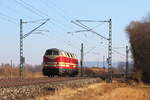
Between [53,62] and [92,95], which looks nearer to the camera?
[92,95]

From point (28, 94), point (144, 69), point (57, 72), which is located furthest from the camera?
point (144, 69)

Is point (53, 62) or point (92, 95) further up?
point (53, 62)

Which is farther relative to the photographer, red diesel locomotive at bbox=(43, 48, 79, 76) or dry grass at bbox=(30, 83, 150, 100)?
red diesel locomotive at bbox=(43, 48, 79, 76)

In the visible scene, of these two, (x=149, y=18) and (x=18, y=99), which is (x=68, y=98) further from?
(x=149, y=18)

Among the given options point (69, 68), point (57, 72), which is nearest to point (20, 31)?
point (57, 72)

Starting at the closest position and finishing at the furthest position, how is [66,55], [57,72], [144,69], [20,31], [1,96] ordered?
[1,96] → [20,31] → [57,72] → [66,55] → [144,69]

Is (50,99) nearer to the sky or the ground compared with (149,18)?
nearer to the ground

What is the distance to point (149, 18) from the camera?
69.4 m

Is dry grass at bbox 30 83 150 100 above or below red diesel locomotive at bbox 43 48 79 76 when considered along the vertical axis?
below

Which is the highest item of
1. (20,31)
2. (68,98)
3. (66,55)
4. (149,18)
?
(149,18)

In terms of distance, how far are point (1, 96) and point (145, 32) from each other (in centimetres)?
4914

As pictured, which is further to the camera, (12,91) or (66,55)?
(66,55)

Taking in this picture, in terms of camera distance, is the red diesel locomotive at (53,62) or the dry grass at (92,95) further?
the red diesel locomotive at (53,62)

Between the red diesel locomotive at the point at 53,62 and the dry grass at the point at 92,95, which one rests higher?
the red diesel locomotive at the point at 53,62
